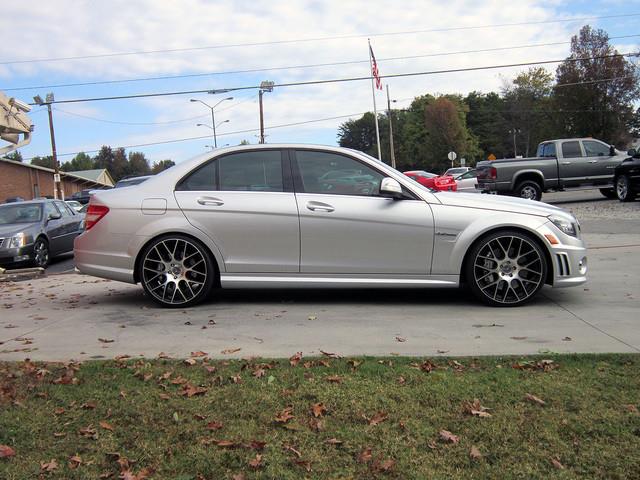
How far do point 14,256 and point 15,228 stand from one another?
2.50 feet

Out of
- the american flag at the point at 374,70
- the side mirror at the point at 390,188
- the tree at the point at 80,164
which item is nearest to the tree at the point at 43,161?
the tree at the point at 80,164

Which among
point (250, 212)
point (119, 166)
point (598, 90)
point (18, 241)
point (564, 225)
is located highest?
point (119, 166)

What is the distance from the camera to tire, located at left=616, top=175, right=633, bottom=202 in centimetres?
1755

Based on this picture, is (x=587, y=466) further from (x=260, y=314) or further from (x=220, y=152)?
(x=220, y=152)

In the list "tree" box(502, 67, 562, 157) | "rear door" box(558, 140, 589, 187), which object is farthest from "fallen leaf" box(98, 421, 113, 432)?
"tree" box(502, 67, 562, 157)

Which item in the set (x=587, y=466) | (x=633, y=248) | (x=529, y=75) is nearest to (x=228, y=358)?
(x=587, y=466)

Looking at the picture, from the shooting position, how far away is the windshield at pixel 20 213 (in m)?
12.3

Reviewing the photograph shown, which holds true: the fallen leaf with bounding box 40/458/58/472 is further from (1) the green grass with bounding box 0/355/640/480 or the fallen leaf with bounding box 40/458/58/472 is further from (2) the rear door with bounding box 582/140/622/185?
(2) the rear door with bounding box 582/140/622/185

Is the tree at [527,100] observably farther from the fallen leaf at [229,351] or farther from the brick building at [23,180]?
the fallen leaf at [229,351]

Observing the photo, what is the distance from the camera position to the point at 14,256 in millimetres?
11055

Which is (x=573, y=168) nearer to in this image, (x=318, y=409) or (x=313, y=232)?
(x=313, y=232)

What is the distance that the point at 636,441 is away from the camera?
2.85 metres

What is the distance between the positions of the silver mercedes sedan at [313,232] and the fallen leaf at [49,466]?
10.8ft

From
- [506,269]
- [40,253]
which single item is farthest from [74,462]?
[40,253]
